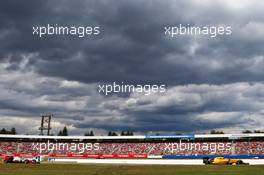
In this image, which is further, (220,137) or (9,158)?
(220,137)

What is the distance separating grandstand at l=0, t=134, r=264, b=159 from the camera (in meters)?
121

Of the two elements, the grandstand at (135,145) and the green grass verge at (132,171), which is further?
the grandstand at (135,145)

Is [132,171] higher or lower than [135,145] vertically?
lower

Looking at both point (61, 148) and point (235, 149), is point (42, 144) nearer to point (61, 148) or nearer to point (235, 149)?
point (61, 148)

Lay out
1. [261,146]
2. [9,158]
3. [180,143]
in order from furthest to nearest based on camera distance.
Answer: [180,143] → [261,146] → [9,158]

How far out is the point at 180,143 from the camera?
128250mm

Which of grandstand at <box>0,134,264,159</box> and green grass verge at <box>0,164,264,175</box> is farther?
grandstand at <box>0,134,264,159</box>

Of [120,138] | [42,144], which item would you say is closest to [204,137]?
[120,138]

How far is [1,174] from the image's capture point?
133 feet

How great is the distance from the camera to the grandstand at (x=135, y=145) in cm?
12081

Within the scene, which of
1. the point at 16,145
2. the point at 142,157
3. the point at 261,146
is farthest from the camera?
the point at 16,145

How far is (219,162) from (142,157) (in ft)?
116

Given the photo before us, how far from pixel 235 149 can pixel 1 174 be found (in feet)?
295

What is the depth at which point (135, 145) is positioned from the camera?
133m
